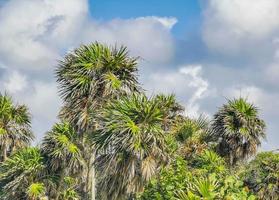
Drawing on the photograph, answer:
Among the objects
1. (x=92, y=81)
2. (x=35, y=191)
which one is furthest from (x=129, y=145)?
(x=35, y=191)

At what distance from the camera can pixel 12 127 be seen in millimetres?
41500

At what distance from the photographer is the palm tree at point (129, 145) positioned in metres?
25.6

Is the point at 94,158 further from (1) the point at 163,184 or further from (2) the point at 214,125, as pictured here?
(2) the point at 214,125

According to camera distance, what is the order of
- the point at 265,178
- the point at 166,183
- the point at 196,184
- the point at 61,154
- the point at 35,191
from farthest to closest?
the point at 265,178 < the point at 35,191 < the point at 61,154 < the point at 166,183 < the point at 196,184

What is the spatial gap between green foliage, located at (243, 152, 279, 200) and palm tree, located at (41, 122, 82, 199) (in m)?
12.7

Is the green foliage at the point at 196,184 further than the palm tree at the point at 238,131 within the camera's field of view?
No

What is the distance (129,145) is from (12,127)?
18.0 metres

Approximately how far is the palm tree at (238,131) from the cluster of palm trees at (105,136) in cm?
7

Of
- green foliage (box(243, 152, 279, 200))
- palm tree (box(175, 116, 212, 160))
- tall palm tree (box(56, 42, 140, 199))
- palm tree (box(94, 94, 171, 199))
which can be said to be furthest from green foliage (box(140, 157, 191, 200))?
green foliage (box(243, 152, 279, 200))

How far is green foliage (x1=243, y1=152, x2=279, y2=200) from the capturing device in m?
41.2

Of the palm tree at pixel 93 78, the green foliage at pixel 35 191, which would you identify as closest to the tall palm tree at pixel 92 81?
the palm tree at pixel 93 78

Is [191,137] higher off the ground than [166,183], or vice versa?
[191,137]

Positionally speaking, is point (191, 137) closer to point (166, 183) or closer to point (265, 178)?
point (265, 178)

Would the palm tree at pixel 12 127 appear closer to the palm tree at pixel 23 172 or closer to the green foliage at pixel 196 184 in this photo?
the palm tree at pixel 23 172
